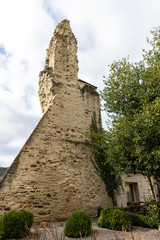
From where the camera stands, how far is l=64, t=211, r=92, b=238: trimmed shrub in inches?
202

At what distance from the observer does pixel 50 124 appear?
840cm

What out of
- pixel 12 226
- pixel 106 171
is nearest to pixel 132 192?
pixel 106 171

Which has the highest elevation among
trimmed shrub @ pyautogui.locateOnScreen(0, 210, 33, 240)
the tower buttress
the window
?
the tower buttress

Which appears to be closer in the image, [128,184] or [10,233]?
[10,233]

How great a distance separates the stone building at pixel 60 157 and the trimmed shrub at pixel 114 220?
1797 millimetres

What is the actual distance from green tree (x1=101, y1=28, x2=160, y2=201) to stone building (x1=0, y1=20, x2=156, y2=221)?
1956mm

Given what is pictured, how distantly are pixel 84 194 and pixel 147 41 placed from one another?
→ 7.45m

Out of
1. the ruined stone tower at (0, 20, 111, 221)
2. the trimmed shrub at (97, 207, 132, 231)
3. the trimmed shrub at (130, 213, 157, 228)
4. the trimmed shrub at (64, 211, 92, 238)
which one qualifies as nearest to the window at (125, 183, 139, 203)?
the ruined stone tower at (0, 20, 111, 221)

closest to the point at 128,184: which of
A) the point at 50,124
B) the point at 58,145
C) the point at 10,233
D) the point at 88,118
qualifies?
the point at 88,118

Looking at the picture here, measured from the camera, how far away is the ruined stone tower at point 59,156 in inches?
271

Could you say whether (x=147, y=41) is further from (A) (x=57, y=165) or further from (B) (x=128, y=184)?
(B) (x=128, y=184)

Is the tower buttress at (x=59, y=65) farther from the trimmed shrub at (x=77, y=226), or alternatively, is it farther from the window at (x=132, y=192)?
the window at (x=132, y=192)

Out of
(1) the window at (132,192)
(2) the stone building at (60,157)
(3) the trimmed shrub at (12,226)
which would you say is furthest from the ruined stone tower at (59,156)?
(1) the window at (132,192)

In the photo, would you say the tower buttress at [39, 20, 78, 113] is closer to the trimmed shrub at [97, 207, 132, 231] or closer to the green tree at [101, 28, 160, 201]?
the green tree at [101, 28, 160, 201]
